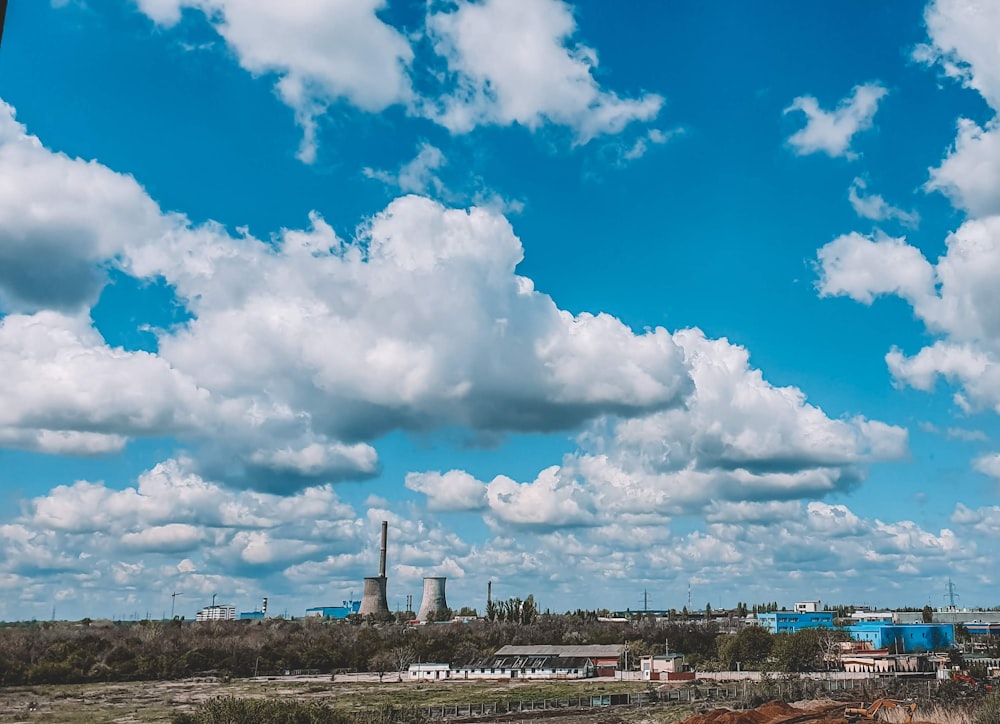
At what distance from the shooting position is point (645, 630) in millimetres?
127562

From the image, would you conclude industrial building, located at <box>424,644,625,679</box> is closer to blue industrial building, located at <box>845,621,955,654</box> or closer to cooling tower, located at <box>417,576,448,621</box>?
blue industrial building, located at <box>845,621,955,654</box>

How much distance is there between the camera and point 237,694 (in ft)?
257

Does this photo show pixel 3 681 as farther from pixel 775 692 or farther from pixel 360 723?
pixel 775 692

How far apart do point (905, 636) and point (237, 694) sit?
81822mm

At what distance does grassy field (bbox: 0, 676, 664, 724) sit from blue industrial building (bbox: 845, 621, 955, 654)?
137 feet

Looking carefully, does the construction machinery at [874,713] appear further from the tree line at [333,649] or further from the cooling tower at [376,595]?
the cooling tower at [376,595]

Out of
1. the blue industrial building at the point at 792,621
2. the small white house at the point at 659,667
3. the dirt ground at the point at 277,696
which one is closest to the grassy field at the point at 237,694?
the dirt ground at the point at 277,696

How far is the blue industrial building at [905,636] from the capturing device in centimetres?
10819

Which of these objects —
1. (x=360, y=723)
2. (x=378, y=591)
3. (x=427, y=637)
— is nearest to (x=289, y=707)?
(x=360, y=723)

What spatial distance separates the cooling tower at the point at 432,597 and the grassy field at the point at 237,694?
205 ft

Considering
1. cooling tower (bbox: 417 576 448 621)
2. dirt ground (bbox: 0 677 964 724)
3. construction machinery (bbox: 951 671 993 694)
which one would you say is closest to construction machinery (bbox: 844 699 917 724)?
dirt ground (bbox: 0 677 964 724)

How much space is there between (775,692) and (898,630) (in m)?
58.7

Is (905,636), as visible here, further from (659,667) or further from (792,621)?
A: (659,667)

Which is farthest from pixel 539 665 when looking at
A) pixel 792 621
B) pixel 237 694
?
pixel 792 621
